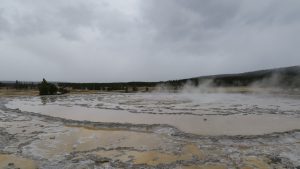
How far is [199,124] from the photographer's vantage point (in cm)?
1162

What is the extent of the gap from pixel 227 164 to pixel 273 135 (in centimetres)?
389

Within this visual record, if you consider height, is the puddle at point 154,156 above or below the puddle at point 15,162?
above

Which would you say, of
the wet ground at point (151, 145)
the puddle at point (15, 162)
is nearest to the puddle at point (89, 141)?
the wet ground at point (151, 145)

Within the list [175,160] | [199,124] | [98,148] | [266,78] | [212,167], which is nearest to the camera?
[212,167]

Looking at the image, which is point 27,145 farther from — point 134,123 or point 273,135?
point 273,135

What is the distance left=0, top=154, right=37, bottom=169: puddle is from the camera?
6.44 metres

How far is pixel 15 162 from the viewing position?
673 cm

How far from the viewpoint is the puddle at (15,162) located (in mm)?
6438

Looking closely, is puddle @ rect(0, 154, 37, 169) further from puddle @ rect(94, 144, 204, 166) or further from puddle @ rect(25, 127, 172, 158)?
puddle @ rect(94, 144, 204, 166)

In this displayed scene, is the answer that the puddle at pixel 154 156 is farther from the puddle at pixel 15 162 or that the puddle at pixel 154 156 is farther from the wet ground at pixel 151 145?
the puddle at pixel 15 162

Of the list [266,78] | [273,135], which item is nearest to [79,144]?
[273,135]

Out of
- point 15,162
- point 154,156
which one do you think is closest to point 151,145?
point 154,156

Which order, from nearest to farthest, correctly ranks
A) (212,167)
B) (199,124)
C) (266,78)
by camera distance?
(212,167), (199,124), (266,78)

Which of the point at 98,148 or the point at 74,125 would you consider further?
the point at 74,125
